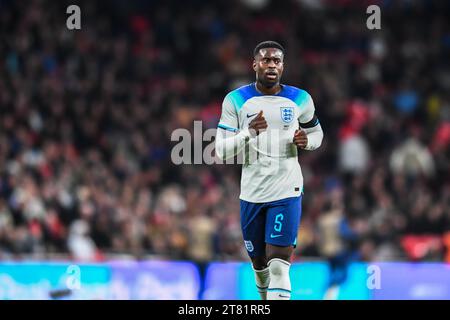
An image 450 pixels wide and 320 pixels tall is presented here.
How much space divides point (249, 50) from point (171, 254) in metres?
7.48

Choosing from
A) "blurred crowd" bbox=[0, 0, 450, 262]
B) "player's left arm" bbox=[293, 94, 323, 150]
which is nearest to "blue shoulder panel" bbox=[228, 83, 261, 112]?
"player's left arm" bbox=[293, 94, 323, 150]

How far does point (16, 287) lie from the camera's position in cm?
1484

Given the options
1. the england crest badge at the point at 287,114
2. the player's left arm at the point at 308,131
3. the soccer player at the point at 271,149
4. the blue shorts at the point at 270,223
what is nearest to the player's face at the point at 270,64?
the soccer player at the point at 271,149

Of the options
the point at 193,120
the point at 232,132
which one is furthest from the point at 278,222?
the point at 193,120

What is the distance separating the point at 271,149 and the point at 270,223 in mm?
664

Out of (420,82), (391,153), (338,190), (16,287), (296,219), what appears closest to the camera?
(296,219)

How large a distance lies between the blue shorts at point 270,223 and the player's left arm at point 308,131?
51 cm

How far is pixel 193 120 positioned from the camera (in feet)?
70.3

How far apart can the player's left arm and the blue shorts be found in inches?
20.0

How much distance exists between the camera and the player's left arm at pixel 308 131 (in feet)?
31.9

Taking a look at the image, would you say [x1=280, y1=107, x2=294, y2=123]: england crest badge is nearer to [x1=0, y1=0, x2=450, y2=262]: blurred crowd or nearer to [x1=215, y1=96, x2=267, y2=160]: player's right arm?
[x1=215, y1=96, x2=267, y2=160]: player's right arm
